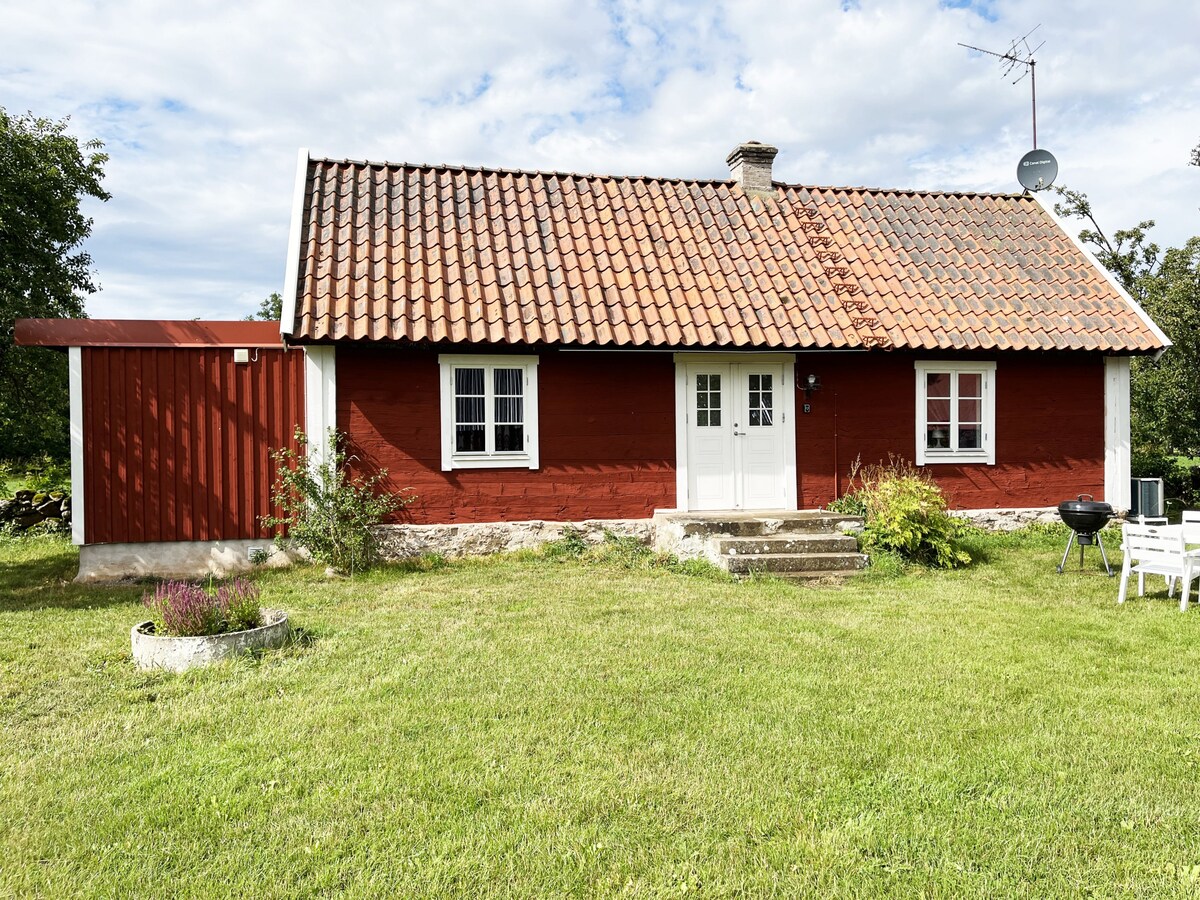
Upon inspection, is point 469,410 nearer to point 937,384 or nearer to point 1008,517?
point 937,384

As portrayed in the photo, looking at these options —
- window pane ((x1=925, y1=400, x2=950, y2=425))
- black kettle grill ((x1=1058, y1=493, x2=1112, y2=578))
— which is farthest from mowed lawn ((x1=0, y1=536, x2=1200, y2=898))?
window pane ((x1=925, y1=400, x2=950, y2=425))

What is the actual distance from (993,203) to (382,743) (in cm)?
1483

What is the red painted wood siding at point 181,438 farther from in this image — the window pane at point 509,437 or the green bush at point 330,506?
the window pane at point 509,437

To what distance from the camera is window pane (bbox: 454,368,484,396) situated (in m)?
11.1

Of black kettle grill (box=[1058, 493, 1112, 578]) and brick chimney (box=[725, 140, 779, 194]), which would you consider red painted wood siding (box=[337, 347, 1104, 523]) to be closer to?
black kettle grill (box=[1058, 493, 1112, 578])

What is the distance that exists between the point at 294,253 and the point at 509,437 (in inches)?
147

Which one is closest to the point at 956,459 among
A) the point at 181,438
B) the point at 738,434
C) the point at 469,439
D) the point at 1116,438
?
the point at 1116,438

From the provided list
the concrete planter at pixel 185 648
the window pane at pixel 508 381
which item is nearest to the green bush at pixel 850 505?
the window pane at pixel 508 381

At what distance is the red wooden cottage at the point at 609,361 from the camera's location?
10.4m

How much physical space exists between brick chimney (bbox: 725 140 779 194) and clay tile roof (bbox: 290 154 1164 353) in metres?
0.26

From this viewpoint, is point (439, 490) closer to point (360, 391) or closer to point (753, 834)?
point (360, 391)

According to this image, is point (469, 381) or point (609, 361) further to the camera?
point (609, 361)

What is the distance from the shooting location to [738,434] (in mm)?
11930

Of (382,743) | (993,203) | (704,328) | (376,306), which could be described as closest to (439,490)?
(376,306)
